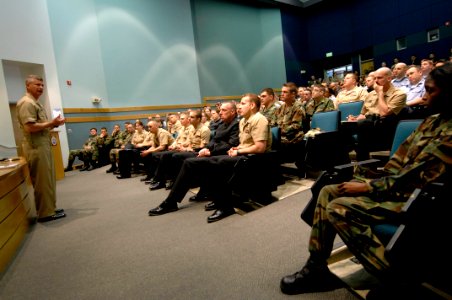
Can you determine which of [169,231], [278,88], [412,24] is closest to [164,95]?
[278,88]

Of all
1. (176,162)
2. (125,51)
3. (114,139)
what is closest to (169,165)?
(176,162)

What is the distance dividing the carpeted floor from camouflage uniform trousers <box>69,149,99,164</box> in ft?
14.1

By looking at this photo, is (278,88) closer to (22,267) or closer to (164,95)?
(164,95)

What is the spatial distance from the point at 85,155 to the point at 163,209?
5078 mm

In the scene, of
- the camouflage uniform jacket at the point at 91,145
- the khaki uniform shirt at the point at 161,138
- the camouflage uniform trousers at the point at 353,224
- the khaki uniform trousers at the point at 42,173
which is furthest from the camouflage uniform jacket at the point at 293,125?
the camouflage uniform jacket at the point at 91,145

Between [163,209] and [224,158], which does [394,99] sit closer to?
[224,158]

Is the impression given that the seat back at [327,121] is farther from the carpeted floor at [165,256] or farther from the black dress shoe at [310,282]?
the black dress shoe at [310,282]

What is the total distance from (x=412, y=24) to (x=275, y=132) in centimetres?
896

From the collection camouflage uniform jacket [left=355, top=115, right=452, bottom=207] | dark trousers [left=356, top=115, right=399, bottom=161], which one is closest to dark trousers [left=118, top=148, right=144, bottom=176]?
dark trousers [left=356, top=115, right=399, bottom=161]

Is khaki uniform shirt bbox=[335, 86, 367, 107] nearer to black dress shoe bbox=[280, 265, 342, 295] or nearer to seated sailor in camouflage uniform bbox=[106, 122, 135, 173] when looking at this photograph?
black dress shoe bbox=[280, 265, 342, 295]

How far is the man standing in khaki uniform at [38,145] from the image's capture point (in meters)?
2.83

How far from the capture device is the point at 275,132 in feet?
9.77

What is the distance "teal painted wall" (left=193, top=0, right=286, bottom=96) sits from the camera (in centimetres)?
962

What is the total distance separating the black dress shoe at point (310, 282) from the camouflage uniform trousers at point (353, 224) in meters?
0.10
